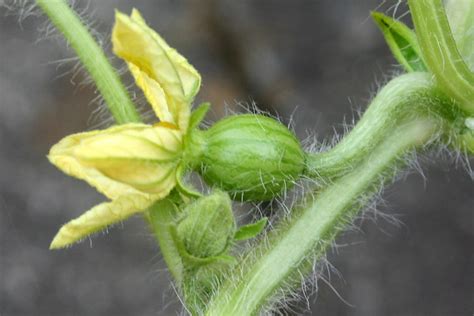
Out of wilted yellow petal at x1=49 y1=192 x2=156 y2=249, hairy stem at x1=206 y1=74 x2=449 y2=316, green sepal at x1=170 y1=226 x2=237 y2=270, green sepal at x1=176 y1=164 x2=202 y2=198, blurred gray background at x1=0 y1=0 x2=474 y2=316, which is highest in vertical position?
wilted yellow petal at x1=49 y1=192 x2=156 y2=249

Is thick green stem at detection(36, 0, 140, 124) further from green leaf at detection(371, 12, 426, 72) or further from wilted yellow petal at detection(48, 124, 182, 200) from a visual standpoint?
green leaf at detection(371, 12, 426, 72)

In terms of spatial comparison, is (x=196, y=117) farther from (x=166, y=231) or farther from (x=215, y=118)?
(x=215, y=118)

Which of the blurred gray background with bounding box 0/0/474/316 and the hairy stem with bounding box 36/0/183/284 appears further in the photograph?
the blurred gray background with bounding box 0/0/474/316

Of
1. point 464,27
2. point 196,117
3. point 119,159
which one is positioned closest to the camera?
point 119,159

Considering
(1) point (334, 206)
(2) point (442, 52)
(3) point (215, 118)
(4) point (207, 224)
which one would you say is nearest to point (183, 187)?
(4) point (207, 224)

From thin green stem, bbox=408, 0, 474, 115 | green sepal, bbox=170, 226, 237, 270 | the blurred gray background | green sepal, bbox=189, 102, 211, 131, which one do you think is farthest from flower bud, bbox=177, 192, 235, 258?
the blurred gray background
